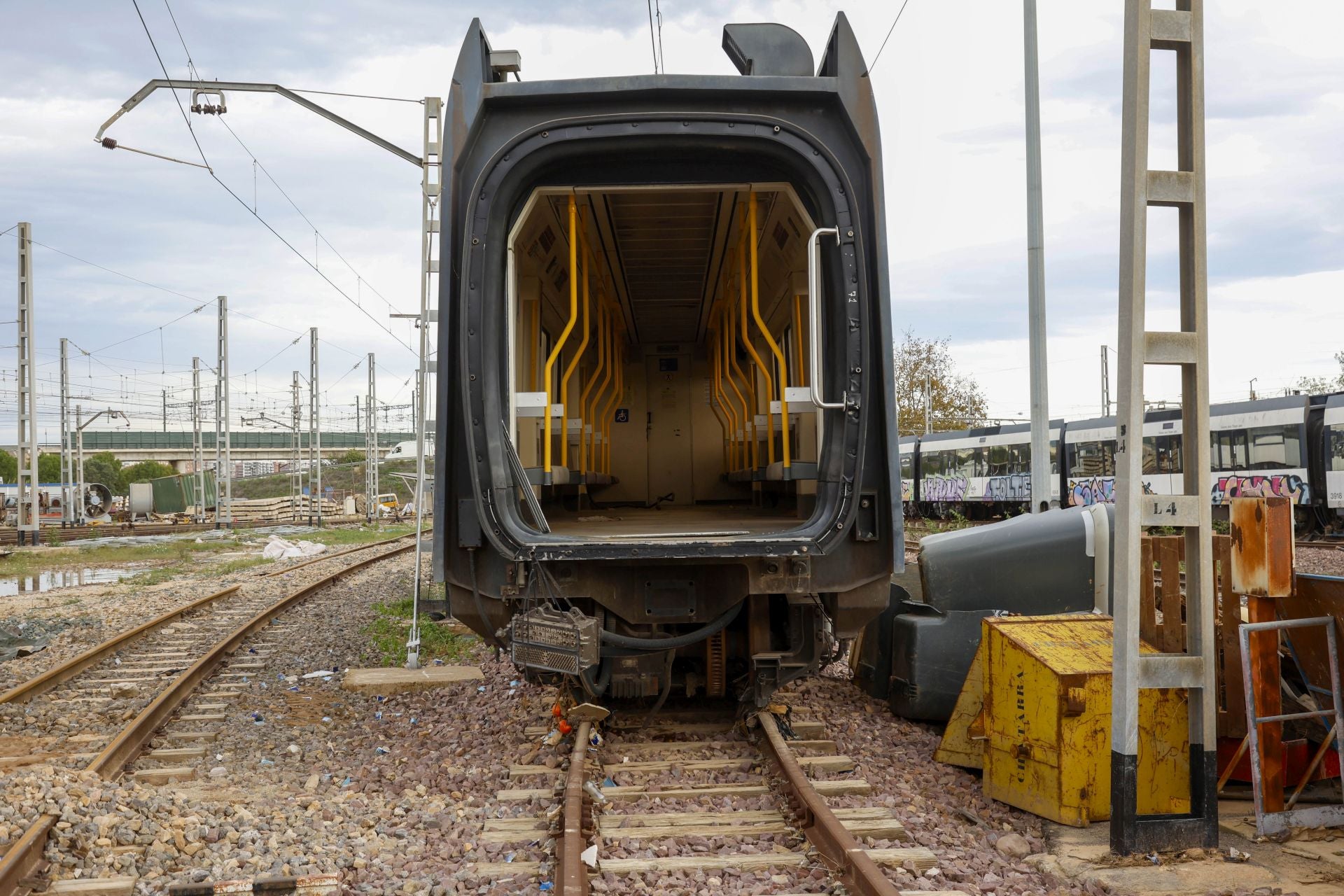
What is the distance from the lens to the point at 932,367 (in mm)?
49125

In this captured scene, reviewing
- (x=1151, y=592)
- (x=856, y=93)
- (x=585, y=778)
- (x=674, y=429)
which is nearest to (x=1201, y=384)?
(x=1151, y=592)

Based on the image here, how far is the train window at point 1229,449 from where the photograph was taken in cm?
2050

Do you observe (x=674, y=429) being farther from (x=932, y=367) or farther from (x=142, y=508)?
(x=142, y=508)

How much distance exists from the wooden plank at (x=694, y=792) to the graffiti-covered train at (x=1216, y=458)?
425 inches

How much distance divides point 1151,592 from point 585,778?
2770 mm

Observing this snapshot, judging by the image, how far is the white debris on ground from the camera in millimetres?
21547

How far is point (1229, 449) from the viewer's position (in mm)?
20797

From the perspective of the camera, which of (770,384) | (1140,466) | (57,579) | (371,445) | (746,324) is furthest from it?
(371,445)

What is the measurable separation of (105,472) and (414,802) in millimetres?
78074

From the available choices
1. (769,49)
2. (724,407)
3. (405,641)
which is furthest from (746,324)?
(405,641)

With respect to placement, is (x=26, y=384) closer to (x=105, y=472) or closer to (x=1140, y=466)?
(x=1140, y=466)

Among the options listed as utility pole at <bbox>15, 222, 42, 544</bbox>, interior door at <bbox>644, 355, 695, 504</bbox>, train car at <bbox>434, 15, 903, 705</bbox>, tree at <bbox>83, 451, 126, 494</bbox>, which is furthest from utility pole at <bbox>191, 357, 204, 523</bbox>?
train car at <bbox>434, 15, 903, 705</bbox>

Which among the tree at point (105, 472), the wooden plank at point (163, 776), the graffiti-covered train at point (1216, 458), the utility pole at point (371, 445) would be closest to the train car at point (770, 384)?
the wooden plank at point (163, 776)

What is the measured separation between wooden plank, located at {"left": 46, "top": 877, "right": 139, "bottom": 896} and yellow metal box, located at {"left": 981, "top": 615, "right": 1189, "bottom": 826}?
11.3 ft
